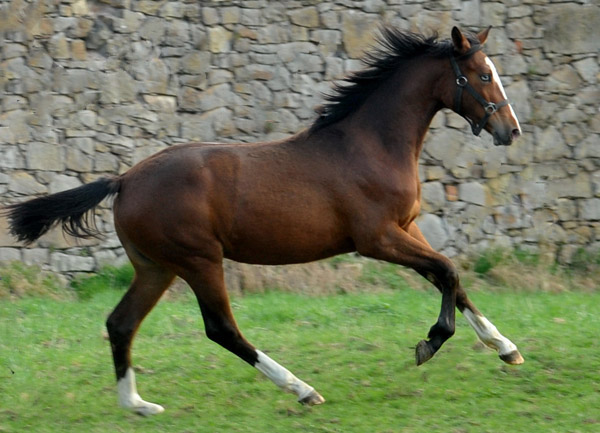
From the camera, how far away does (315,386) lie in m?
6.18

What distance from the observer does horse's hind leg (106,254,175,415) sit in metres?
5.83

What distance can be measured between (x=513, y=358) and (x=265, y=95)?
17.6ft

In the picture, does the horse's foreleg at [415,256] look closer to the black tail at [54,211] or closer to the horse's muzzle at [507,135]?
the horse's muzzle at [507,135]

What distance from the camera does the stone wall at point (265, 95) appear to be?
1015cm

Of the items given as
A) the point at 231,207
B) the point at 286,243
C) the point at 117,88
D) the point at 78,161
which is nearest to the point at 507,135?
the point at 286,243

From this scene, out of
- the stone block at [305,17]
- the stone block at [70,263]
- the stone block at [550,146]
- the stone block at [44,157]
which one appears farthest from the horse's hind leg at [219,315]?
the stone block at [550,146]

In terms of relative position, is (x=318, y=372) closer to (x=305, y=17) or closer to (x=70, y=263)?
(x=70, y=263)

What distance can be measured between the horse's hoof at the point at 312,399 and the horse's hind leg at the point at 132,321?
35.0 inches

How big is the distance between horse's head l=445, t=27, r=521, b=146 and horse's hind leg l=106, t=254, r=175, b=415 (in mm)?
2247

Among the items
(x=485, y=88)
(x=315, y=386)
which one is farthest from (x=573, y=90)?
(x=315, y=386)

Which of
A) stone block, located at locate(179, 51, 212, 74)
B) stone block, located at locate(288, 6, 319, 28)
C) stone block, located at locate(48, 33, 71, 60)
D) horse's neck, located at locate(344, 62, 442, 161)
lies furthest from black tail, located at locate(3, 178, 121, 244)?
stone block, located at locate(288, 6, 319, 28)

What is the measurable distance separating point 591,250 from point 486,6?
312 cm

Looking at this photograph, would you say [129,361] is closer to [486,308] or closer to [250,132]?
[486,308]

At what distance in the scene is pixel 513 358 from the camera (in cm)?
608
